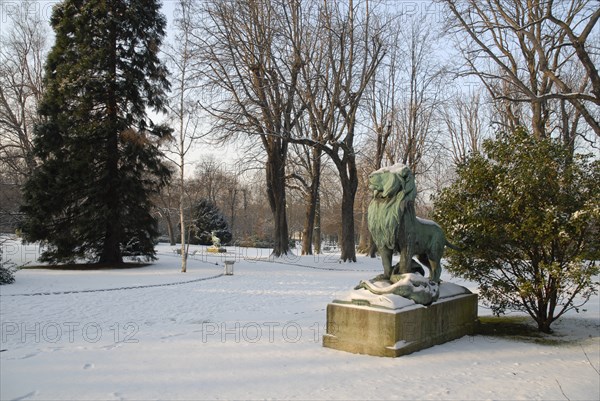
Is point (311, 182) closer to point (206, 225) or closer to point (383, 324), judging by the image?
point (206, 225)

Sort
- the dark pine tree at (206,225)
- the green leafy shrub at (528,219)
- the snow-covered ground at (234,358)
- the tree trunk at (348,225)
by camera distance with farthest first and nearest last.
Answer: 1. the dark pine tree at (206,225)
2. the tree trunk at (348,225)
3. the green leafy shrub at (528,219)
4. the snow-covered ground at (234,358)

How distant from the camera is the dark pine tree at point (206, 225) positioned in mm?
43062

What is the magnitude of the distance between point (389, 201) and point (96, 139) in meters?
16.5

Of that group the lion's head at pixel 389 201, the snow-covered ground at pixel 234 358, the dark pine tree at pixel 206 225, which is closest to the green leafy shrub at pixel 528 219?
the snow-covered ground at pixel 234 358

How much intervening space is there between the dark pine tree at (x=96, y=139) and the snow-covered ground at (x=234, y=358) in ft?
26.1

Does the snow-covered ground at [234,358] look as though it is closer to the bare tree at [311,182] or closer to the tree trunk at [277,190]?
the tree trunk at [277,190]

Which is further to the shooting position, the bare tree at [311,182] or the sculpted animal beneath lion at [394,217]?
the bare tree at [311,182]

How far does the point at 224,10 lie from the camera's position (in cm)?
2094

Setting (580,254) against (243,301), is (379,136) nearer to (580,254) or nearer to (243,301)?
(243,301)

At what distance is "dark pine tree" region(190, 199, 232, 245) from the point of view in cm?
4306

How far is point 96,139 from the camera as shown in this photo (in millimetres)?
19328

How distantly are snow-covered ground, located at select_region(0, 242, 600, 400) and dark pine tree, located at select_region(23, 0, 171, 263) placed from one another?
7954 millimetres

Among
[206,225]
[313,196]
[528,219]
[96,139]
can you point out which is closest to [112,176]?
[96,139]

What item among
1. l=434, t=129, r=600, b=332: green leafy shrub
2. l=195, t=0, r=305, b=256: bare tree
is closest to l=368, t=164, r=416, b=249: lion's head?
l=434, t=129, r=600, b=332: green leafy shrub
